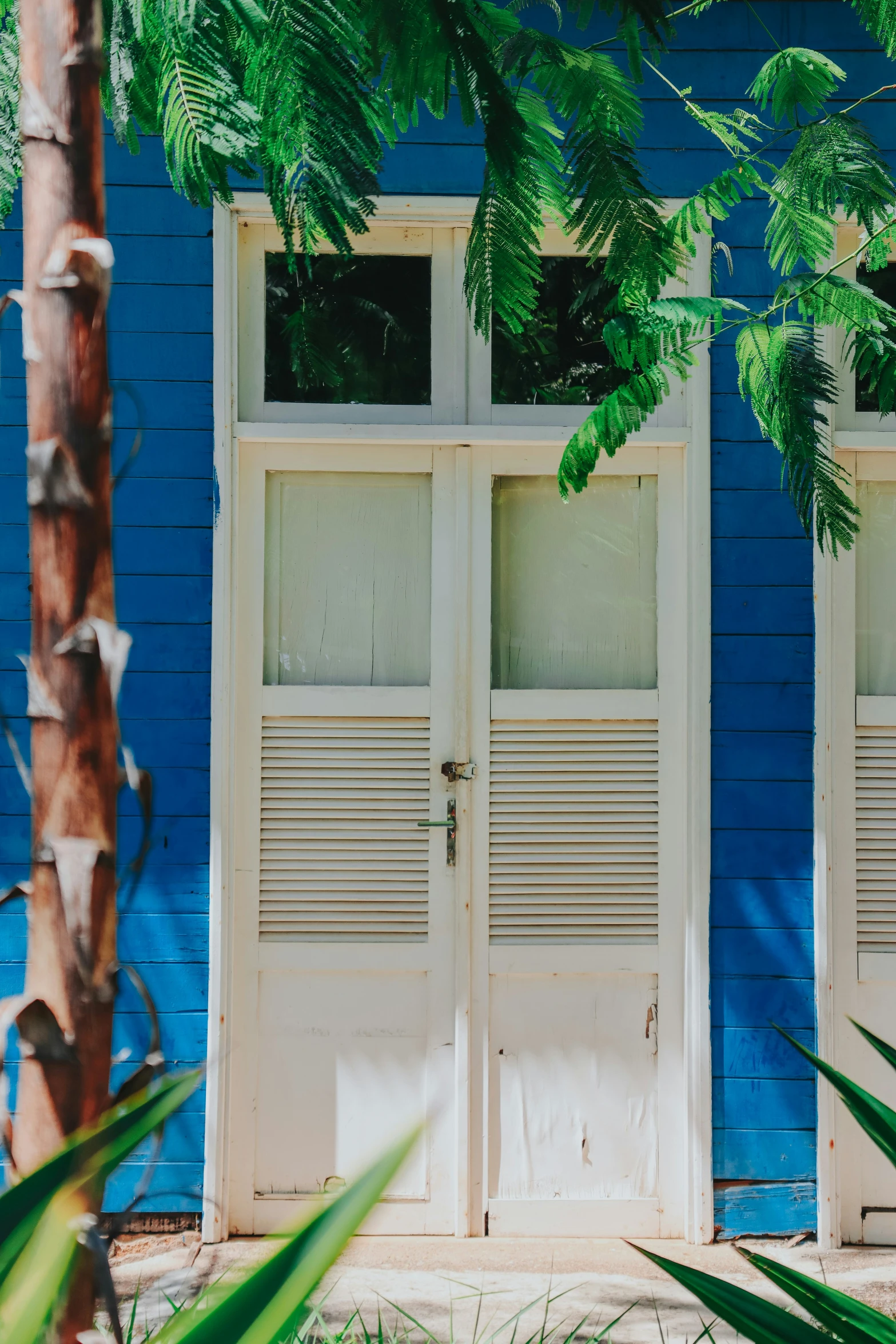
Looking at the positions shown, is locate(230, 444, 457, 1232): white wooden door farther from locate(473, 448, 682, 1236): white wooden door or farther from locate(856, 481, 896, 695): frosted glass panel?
locate(856, 481, 896, 695): frosted glass panel

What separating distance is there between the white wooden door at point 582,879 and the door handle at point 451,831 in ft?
0.23

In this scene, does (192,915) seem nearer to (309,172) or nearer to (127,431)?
(127,431)

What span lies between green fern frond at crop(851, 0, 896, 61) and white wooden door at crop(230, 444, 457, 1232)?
2.03m

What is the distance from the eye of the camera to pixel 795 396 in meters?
1.54

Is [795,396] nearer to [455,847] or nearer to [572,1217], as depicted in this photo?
[455,847]

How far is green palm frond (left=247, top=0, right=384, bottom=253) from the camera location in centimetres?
103

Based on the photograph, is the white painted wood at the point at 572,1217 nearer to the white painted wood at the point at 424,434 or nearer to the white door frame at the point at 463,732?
the white door frame at the point at 463,732

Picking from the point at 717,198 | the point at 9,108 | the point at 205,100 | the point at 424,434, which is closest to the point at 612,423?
the point at 717,198

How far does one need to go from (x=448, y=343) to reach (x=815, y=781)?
5.83ft

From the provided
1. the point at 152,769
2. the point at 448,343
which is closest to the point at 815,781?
the point at 448,343

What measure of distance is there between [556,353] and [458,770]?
4.49ft

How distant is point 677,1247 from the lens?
10.2ft

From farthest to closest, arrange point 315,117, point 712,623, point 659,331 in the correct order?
point 712,623
point 659,331
point 315,117

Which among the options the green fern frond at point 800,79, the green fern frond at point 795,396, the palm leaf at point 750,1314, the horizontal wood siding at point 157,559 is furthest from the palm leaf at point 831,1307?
the horizontal wood siding at point 157,559
